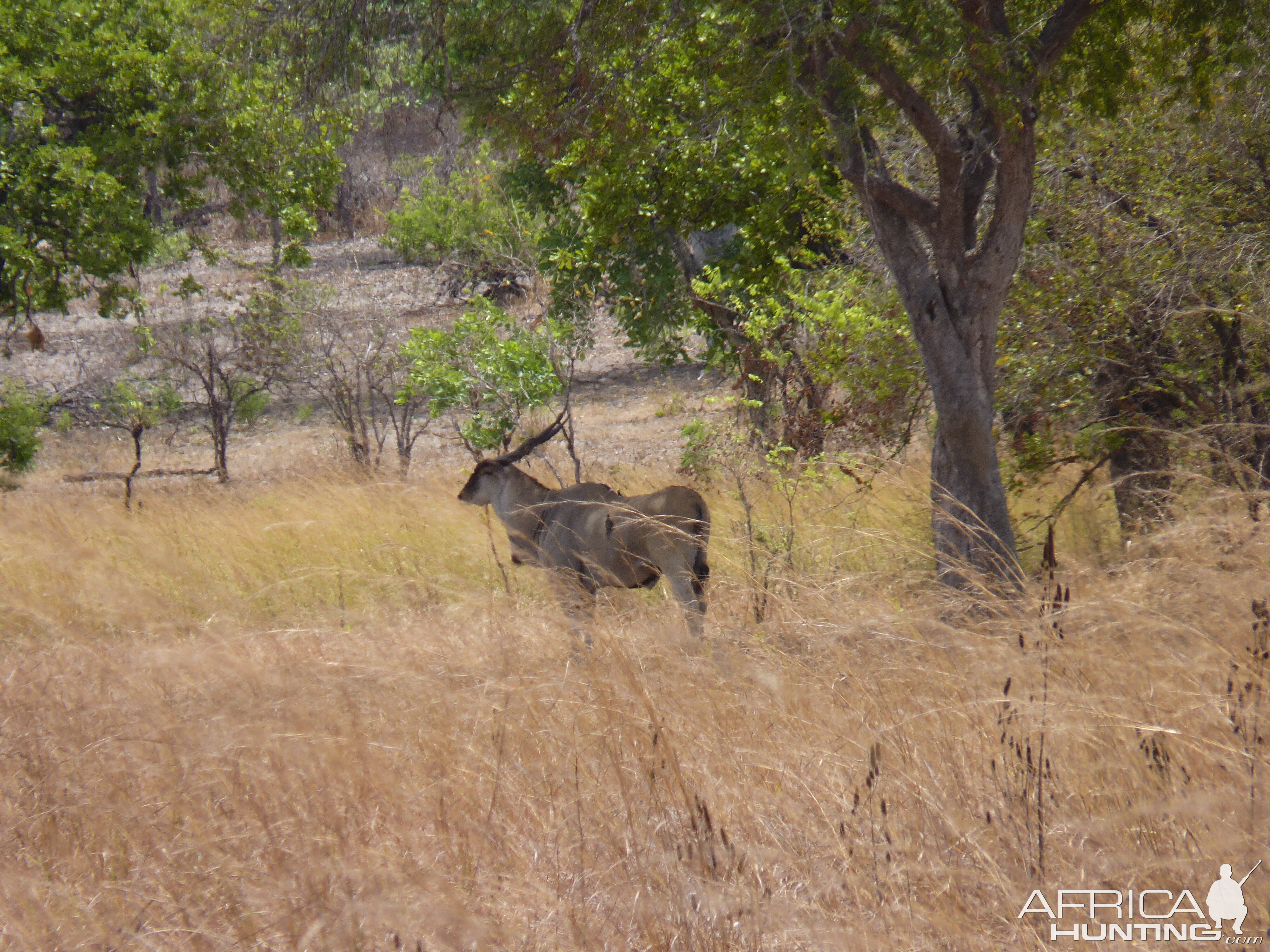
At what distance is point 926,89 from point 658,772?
359cm

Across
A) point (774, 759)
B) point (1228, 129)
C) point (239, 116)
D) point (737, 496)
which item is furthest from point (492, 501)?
point (239, 116)

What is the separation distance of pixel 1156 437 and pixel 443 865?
561 cm

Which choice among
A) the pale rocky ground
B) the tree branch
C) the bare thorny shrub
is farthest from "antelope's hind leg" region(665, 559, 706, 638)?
the bare thorny shrub

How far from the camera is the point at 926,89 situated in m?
5.05

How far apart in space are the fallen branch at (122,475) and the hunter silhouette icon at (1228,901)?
1490 centimetres

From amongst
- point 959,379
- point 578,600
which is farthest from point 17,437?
point 959,379

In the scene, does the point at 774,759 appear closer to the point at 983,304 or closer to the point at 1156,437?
the point at 983,304

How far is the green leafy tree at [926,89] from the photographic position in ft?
16.3

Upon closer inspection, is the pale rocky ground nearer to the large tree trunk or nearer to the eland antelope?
the eland antelope

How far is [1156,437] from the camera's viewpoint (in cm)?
672

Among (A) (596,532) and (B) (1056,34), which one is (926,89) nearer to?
(B) (1056,34)

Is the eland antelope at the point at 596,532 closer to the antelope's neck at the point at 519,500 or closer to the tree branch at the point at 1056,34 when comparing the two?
the antelope's neck at the point at 519,500

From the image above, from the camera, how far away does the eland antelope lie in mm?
5699

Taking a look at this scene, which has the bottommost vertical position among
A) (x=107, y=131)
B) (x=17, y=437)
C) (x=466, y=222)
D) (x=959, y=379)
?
(x=17, y=437)
